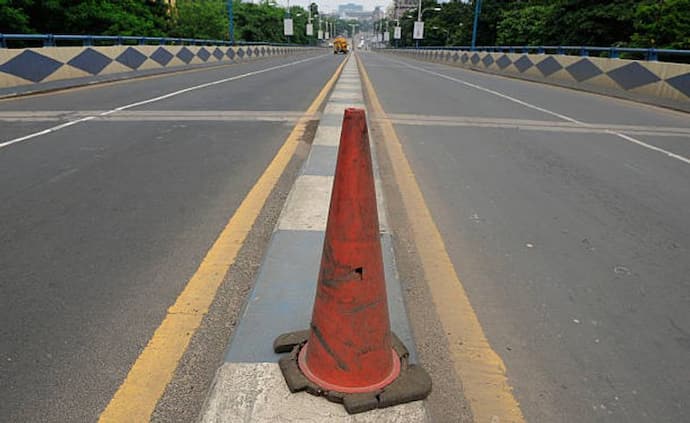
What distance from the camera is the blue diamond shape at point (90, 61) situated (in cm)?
1548

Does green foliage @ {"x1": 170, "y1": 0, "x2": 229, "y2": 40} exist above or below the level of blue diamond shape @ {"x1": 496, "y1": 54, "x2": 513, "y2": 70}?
above

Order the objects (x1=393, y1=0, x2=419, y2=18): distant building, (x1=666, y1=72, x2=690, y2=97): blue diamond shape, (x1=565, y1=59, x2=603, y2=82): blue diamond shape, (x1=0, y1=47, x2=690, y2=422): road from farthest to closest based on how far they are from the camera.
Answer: (x1=393, y1=0, x2=419, y2=18): distant building → (x1=565, y1=59, x2=603, y2=82): blue diamond shape → (x1=666, y1=72, x2=690, y2=97): blue diamond shape → (x1=0, y1=47, x2=690, y2=422): road

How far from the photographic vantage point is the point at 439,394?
2.11 metres

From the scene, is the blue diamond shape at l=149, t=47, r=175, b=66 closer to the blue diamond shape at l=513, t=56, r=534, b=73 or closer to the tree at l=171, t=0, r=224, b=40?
the blue diamond shape at l=513, t=56, r=534, b=73

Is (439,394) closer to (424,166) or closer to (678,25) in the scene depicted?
(424,166)

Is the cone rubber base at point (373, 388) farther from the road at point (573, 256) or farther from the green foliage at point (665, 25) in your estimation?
the green foliage at point (665, 25)

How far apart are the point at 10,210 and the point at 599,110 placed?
11152 mm

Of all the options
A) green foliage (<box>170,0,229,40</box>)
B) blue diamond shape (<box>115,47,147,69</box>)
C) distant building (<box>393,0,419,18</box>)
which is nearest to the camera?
blue diamond shape (<box>115,47,147,69</box>)

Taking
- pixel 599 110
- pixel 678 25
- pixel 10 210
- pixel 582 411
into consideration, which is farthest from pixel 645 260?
pixel 678 25

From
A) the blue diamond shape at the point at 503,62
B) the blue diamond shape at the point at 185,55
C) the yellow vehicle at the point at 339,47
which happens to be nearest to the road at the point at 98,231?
the blue diamond shape at the point at 185,55

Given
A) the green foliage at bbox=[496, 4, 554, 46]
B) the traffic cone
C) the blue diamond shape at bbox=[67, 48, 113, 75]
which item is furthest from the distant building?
the traffic cone

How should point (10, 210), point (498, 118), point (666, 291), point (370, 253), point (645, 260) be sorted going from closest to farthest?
point (370, 253), point (666, 291), point (645, 260), point (10, 210), point (498, 118)

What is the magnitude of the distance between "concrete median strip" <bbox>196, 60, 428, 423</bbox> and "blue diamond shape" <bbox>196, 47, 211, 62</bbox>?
84.9ft

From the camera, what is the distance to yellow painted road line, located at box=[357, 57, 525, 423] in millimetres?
2070
